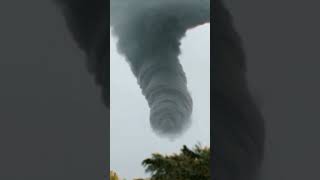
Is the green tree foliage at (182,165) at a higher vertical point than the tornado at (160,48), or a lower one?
lower

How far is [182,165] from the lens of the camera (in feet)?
24.6

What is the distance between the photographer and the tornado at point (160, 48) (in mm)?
7625

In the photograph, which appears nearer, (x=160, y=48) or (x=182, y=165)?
(x=182, y=165)

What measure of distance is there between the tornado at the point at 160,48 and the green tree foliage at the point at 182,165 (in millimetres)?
342

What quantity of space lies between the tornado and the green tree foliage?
1.12ft

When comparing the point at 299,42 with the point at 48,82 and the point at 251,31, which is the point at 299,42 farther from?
the point at 48,82

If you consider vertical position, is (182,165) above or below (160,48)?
below

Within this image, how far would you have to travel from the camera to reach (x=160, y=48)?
7742 mm

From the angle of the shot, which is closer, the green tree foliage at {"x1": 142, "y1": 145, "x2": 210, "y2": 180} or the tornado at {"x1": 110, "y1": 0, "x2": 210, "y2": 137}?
the green tree foliage at {"x1": 142, "y1": 145, "x2": 210, "y2": 180}

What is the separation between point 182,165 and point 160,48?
5.85 ft

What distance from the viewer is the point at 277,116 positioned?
475 cm

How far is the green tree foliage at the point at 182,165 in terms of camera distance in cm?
747

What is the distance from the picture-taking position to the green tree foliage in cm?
747

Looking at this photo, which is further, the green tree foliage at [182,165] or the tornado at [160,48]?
the tornado at [160,48]
